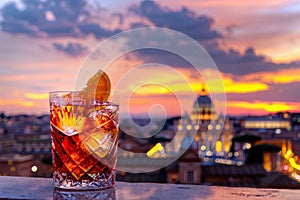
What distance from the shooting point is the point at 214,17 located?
6207mm

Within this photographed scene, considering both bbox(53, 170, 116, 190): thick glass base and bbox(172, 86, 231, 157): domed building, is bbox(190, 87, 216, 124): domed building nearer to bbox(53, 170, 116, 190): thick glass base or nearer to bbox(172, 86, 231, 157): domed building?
bbox(172, 86, 231, 157): domed building

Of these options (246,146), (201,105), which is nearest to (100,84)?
(201,105)

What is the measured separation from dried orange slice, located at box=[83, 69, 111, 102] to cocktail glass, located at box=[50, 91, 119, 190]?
11mm

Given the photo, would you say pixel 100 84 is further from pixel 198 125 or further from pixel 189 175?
pixel 189 175

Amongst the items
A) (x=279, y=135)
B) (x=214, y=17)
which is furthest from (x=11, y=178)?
(x=279, y=135)

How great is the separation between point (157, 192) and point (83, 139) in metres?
0.13

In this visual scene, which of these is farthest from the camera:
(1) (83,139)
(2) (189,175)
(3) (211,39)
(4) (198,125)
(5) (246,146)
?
(5) (246,146)

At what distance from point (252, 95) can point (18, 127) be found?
23.3 feet

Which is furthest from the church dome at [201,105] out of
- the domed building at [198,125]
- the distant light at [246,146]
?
the distant light at [246,146]

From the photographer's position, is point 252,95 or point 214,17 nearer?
point 252,95

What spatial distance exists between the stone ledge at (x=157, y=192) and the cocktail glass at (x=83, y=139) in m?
0.02

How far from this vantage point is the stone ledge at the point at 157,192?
0.61m

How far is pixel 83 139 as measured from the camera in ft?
2.03

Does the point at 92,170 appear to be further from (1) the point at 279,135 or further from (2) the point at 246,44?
(1) the point at 279,135
